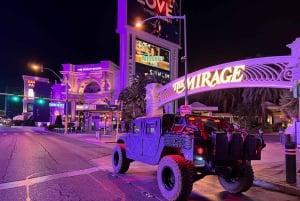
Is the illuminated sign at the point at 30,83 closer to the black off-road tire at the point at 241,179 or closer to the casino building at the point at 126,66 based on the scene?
the casino building at the point at 126,66

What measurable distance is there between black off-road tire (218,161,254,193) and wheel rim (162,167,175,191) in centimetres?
182

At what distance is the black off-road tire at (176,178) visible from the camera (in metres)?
7.93

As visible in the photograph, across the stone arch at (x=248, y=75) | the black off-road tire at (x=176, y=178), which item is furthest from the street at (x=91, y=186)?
the stone arch at (x=248, y=75)

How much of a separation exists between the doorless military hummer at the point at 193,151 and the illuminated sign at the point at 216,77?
1555 cm

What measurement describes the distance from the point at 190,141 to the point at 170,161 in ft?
2.43

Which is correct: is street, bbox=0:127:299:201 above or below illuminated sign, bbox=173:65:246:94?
below

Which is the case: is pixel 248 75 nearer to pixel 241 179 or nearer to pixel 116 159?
pixel 116 159

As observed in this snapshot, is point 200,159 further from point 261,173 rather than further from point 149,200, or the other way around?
point 261,173

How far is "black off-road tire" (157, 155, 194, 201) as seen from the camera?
312 inches

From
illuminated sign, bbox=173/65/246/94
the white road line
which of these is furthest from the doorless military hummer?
illuminated sign, bbox=173/65/246/94

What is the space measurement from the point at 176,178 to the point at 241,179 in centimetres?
214

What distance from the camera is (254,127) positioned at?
55.0 meters

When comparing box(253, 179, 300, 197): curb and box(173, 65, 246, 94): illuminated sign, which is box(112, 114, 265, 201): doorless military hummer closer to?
box(253, 179, 300, 197): curb

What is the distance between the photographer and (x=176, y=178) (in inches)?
317
